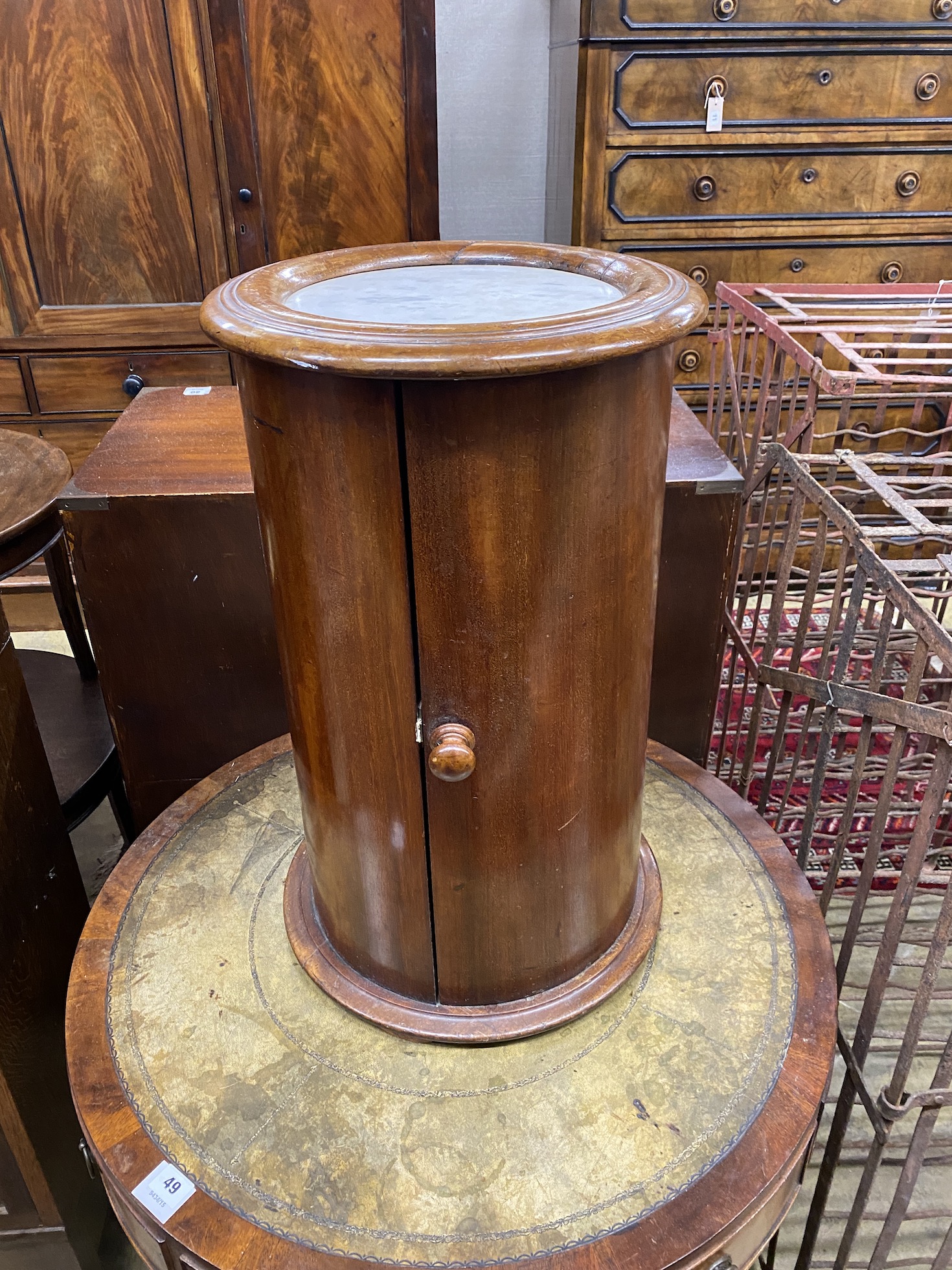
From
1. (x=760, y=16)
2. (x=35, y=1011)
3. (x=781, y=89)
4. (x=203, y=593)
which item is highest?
(x=760, y=16)

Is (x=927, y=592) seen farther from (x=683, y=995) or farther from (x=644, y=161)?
(x=644, y=161)

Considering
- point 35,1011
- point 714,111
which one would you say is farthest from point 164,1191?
point 714,111

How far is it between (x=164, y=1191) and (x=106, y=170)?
8.93 ft

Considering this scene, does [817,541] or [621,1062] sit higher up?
[817,541]

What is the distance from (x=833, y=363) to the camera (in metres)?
3.14

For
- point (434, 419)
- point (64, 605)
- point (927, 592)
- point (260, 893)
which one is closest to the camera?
point (434, 419)

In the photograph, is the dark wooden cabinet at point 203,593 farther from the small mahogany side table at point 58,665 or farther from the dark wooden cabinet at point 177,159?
the dark wooden cabinet at point 177,159

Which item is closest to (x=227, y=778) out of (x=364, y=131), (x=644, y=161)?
(x=364, y=131)

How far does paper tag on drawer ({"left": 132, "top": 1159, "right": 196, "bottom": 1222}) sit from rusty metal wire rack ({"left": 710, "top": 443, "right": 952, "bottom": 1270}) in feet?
2.77

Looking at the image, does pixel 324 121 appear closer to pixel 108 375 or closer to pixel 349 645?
pixel 108 375

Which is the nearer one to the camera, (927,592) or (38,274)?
(927,592)

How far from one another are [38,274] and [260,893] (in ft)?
7.77

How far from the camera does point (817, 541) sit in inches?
53.7

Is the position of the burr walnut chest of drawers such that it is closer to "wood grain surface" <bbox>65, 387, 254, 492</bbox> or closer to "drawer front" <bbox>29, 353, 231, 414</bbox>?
"drawer front" <bbox>29, 353, 231, 414</bbox>
